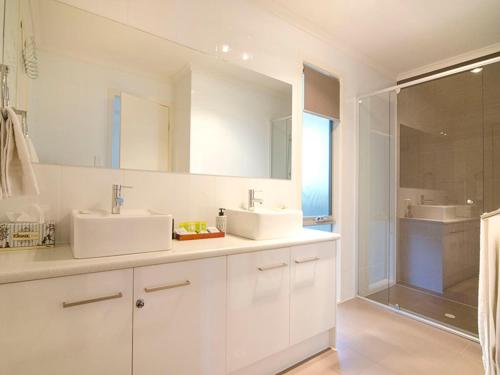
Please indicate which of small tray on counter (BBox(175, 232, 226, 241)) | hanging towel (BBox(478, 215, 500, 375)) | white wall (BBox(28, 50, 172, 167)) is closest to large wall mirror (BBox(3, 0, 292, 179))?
white wall (BBox(28, 50, 172, 167))

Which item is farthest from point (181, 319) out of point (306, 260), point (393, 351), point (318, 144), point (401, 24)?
point (401, 24)

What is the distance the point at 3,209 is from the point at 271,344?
149 centimetres

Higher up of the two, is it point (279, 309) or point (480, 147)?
point (480, 147)

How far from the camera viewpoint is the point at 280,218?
159cm

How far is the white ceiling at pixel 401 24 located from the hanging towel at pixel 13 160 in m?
1.86

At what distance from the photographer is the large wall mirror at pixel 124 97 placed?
1259 millimetres

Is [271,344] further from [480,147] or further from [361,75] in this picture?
[361,75]

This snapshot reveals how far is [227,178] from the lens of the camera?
1812mm

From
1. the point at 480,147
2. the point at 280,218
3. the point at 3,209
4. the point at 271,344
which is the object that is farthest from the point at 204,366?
the point at 480,147

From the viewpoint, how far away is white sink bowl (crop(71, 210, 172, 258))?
1.01m

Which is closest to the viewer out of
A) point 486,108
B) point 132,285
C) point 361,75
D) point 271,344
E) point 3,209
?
point 132,285

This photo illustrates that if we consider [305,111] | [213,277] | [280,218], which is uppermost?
[305,111]

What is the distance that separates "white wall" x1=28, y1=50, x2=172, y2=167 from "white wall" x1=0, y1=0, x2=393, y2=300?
0.29 ft

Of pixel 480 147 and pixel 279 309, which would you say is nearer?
pixel 279 309
